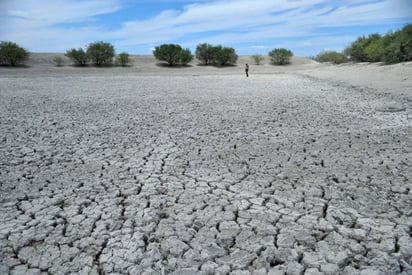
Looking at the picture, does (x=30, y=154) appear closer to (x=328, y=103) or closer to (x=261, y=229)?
A: (x=261, y=229)

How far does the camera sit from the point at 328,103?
10664 mm

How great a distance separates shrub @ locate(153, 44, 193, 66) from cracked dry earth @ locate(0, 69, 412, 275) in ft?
107

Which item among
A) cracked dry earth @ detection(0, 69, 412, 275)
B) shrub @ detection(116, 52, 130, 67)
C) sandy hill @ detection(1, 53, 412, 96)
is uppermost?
shrub @ detection(116, 52, 130, 67)

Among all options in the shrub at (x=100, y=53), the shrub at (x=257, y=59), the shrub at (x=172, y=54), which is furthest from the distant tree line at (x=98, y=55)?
the shrub at (x=257, y=59)

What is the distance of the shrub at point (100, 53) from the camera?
37531 mm

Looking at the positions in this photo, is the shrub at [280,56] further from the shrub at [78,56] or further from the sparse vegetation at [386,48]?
the shrub at [78,56]

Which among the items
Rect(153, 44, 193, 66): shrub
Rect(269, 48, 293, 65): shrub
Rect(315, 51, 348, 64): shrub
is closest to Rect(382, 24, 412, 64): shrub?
Rect(315, 51, 348, 64): shrub

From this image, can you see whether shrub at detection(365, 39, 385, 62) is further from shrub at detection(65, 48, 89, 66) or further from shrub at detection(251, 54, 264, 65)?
shrub at detection(65, 48, 89, 66)

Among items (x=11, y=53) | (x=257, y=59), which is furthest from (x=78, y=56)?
(x=257, y=59)

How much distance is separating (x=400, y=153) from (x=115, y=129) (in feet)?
18.6

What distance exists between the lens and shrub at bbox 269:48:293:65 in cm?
4366

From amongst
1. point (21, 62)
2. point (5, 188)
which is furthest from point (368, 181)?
point (21, 62)

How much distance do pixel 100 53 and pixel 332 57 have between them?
26.2 m

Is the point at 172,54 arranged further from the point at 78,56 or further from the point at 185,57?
the point at 78,56
